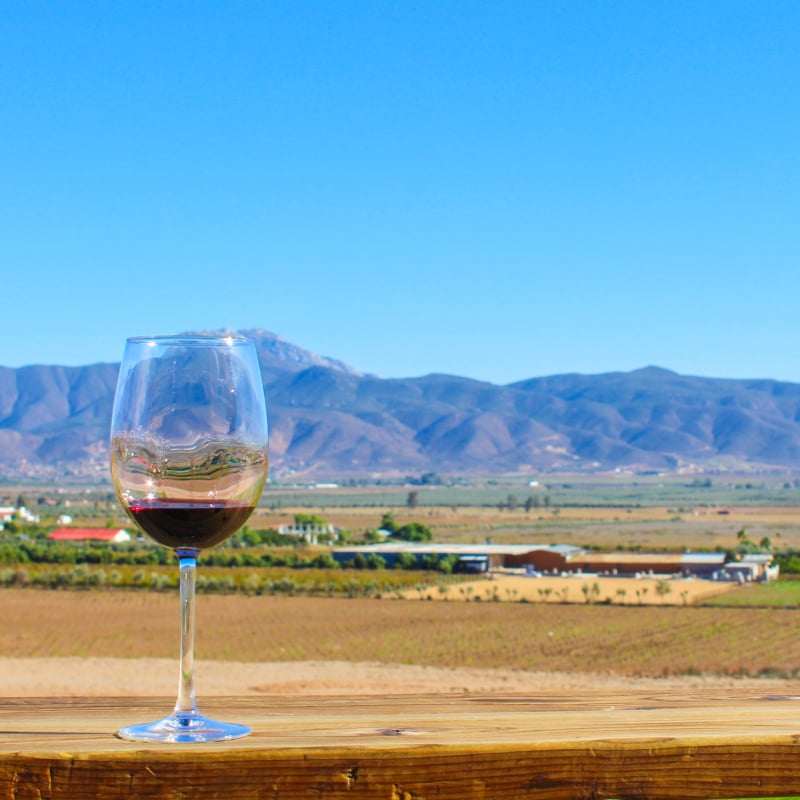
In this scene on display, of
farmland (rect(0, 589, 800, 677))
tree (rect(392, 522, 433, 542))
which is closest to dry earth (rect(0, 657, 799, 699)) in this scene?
farmland (rect(0, 589, 800, 677))

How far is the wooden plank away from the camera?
1.59 metres

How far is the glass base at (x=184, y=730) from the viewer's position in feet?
5.58

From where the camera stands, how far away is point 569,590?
203ft

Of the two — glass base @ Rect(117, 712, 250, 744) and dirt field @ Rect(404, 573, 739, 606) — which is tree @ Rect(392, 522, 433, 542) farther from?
glass base @ Rect(117, 712, 250, 744)

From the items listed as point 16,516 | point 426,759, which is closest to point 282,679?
point 426,759

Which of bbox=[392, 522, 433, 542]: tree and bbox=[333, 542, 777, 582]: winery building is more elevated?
bbox=[392, 522, 433, 542]: tree

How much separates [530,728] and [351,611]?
52.1 m

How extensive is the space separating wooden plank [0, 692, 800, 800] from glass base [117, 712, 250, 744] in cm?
3

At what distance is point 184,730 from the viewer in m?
1.74

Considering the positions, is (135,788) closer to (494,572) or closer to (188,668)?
(188,668)

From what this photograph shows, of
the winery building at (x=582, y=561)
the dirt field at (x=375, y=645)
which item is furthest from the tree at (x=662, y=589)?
the winery building at (x=582, y=561)

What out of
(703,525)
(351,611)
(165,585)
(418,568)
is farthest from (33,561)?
(703,525)

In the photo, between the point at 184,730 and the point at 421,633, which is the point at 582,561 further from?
the point at 184,730

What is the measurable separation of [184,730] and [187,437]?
42 cm
